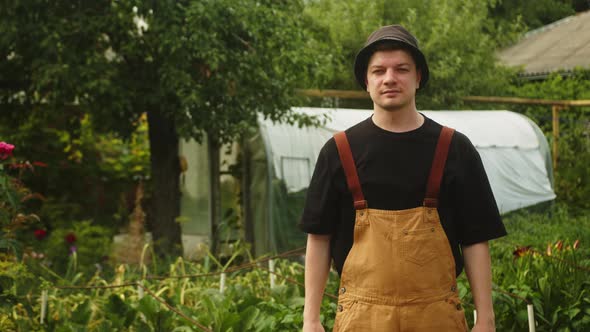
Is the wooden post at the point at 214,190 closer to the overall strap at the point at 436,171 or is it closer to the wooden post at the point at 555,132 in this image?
the wooden post at the point at 555,132

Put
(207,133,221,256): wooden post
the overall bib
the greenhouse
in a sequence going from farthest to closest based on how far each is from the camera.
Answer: (207,133,221,256): wooden post
the greenhouse
the overall bib

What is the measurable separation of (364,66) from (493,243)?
4244 millimetres

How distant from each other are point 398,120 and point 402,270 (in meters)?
0.45

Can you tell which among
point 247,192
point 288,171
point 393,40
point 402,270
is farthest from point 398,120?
point 247,192

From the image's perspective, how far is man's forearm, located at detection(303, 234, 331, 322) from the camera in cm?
260

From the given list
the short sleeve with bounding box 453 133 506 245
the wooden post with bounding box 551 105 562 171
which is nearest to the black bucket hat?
the short sleeve with bounding box 453 133 506 245

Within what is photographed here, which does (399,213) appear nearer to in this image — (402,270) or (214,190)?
(402,270)

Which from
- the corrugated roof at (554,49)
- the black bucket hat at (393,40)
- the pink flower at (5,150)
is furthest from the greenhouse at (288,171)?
the black bucket hat at (393,40)

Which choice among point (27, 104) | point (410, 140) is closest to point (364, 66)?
point (410, 140)

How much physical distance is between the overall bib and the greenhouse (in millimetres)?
5918

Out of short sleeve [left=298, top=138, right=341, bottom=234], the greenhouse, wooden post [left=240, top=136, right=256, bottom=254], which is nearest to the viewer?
short sleeve [left=298, top=138, right=341, bottom=234]

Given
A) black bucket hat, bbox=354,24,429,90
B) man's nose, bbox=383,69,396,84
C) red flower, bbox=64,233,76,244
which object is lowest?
red flower, bbox=64,233,76,244

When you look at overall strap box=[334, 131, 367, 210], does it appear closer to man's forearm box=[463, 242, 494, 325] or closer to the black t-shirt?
the black t-shirt

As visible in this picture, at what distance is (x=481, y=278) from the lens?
2531 millimetres
